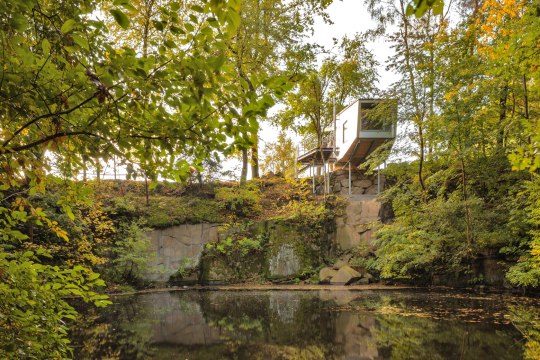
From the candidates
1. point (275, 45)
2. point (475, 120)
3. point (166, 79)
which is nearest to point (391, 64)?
point (475, 120)

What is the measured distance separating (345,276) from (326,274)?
2.90 feet

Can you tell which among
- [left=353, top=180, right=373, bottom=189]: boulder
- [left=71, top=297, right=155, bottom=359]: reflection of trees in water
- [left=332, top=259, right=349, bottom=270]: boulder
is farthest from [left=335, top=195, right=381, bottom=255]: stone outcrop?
[left=71, top=297, right=155, bottom=359]: reflection of trees in water

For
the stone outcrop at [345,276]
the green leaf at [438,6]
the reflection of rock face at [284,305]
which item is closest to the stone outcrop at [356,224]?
the stone outcrop at [345,276]

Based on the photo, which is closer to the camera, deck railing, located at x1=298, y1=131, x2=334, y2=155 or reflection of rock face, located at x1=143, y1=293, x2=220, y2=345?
reflection of rock face, located at x1=143, y1=293, x2=220, y2=345

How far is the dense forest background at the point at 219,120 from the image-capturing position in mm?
1812

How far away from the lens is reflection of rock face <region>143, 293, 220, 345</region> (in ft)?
24.0

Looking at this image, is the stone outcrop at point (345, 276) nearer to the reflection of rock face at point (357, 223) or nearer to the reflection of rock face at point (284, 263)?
the reflection of rock face at point (284, 263)

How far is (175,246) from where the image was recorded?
54.6ft

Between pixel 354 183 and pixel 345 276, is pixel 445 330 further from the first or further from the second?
pixel 354 183

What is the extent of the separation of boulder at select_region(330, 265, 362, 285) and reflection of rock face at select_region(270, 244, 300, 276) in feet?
6.24

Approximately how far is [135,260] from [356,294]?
8.04 m

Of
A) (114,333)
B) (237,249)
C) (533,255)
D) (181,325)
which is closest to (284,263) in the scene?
(237,249)

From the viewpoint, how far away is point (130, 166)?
6.74 ft

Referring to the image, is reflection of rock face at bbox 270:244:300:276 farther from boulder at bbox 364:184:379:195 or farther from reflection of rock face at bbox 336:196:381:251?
boulder at bbox 364:184:379:195
